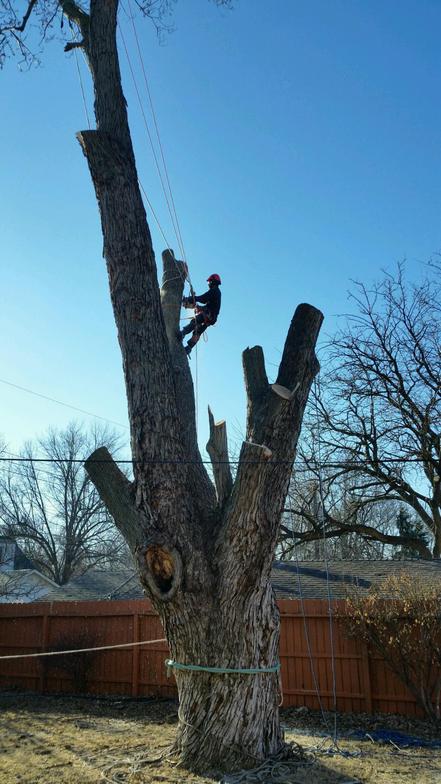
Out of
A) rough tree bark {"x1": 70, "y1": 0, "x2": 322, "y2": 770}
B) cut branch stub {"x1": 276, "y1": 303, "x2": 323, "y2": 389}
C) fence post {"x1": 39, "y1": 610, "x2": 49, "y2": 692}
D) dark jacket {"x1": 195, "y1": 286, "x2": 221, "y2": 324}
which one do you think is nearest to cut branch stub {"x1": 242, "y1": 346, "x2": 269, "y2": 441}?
Answer: rough tree bark {"x1": 70, "y1": 0, "x2": 322, "y2": 770}

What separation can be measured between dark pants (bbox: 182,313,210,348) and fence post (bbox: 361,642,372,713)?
5.77 meters

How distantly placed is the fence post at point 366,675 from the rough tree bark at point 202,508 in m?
4.89

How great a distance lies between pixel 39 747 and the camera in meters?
7.12

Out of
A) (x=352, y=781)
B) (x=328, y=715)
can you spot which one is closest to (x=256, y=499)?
(x=352, y=781)

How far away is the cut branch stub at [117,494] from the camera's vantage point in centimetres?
543

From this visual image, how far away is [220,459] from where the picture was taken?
5.93m

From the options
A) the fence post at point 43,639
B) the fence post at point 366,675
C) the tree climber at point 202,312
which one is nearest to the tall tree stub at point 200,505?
A: the tree climber at point 202,312

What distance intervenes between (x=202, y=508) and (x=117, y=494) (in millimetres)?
808

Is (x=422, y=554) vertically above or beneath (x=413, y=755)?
above

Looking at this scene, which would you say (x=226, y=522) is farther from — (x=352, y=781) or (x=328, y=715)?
(x=328, y=715)

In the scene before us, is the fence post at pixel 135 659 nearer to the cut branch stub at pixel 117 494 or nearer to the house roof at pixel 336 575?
the house roof at pixel 336 575

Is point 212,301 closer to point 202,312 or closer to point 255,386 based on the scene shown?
point 202,312

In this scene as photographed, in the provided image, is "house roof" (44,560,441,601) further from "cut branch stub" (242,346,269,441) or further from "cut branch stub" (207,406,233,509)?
"cut branch stub" (242,346,269,441)

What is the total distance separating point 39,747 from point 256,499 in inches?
171
